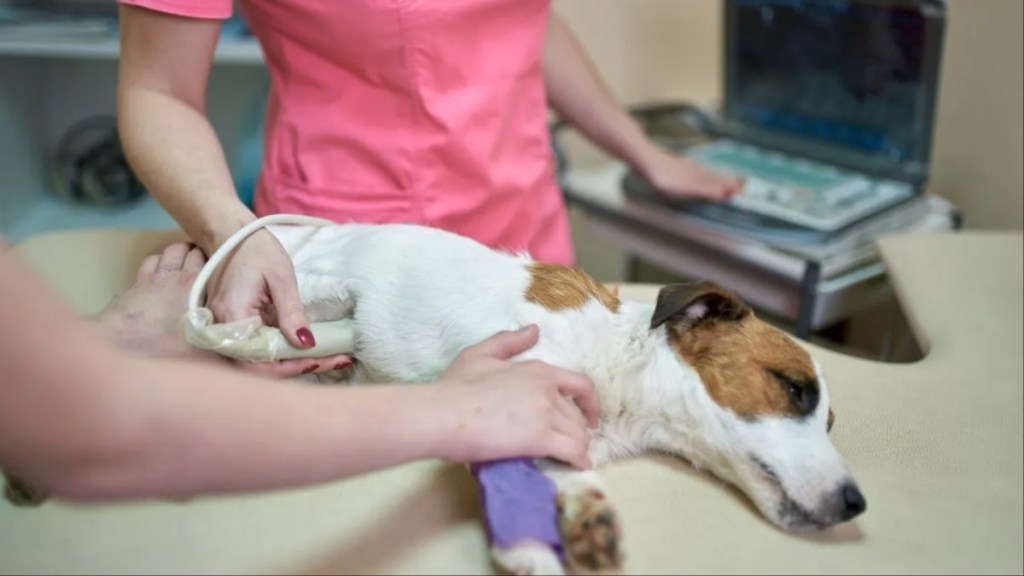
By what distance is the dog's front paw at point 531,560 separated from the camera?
2.09 feet

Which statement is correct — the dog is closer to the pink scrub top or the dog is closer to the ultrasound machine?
the pink scrub top

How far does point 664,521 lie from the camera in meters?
0.73

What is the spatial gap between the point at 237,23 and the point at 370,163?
1066 millimetres

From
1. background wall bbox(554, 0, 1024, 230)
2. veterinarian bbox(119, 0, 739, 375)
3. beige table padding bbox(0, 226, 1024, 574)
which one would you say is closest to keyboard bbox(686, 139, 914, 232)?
background wall bbox(554, 0, 1024, 230)

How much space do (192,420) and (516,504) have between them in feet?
0.79

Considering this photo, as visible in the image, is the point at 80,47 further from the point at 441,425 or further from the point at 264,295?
the point at 441,425

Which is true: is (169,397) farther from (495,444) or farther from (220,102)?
(220,102)

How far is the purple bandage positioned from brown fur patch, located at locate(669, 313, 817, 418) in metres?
0.22

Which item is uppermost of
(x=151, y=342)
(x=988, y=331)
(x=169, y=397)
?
(x=169, y=397)

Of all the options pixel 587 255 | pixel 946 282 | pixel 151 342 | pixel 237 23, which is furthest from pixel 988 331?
pixel 237 23

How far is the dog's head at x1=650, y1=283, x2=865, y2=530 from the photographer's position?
2.43 ft

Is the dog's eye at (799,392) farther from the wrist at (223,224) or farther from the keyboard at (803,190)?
the keyboard at (803,190)

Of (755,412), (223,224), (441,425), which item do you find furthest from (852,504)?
(223,224)

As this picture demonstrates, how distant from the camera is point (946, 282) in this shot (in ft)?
3.73
